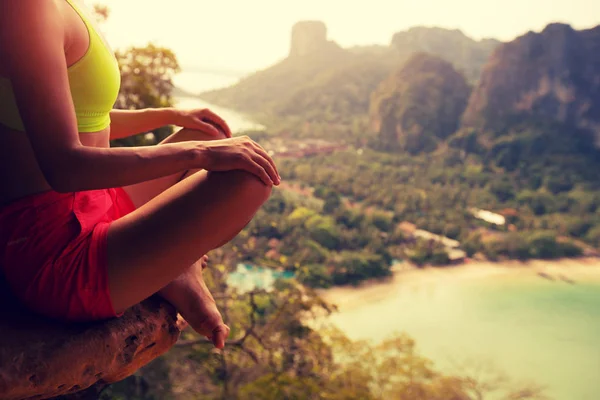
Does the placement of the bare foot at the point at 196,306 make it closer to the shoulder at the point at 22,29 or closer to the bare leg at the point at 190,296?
the bare leg at the point at 190,296

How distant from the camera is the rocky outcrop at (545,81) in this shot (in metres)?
31.3

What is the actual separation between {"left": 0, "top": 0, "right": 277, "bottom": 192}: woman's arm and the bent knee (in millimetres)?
99

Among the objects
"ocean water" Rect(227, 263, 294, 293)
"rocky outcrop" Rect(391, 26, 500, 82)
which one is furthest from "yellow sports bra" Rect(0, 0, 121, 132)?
"rocky outcrop" Rect(391, 26, 500, 82)

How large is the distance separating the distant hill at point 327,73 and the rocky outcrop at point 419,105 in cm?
309

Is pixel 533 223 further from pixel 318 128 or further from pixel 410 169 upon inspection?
pixel 318 128

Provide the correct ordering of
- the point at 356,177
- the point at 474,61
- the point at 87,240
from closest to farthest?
the point at 87,240, the point at 356,177, the point at 474,61

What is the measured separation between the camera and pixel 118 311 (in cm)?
121

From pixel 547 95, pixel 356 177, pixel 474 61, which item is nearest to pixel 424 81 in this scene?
pixel 547 95

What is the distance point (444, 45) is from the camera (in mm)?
58875

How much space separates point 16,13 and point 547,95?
35.4 meters

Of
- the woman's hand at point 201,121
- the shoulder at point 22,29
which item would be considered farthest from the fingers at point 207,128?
the shoulder at point 22,29

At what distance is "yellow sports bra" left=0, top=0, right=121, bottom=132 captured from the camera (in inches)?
41.4

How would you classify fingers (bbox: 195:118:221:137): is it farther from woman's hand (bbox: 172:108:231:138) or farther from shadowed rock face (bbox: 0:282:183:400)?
shadowed rock face (bbox: 0:282:183:400)

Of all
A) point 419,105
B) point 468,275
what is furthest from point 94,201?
point 419,105
